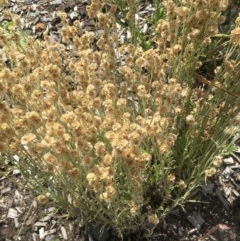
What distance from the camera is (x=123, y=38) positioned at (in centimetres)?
320

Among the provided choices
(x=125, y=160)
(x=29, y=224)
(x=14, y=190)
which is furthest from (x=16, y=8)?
(x=125, y=160)

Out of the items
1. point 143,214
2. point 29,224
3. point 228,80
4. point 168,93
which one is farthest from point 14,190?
point 228,80

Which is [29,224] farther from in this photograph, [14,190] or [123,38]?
[123,38]

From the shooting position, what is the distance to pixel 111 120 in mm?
1701

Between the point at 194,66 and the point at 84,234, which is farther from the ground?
the point at 194,66

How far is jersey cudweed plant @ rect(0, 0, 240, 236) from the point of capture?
63.6 inches

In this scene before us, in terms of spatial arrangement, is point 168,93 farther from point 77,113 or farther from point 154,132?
point 77,113

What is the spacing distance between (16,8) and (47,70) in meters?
1.97

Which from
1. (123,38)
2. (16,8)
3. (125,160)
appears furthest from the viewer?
(16,8)

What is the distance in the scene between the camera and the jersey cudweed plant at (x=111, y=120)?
1.62 meters

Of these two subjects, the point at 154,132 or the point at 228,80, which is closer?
the point at 154,132

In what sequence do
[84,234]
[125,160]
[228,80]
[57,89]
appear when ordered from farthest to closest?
[84,234] < [228,80] < [57,89] < [125,160]

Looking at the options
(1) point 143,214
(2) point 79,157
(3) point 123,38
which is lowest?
(1) point 143,214

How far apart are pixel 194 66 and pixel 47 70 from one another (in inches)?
33.0
